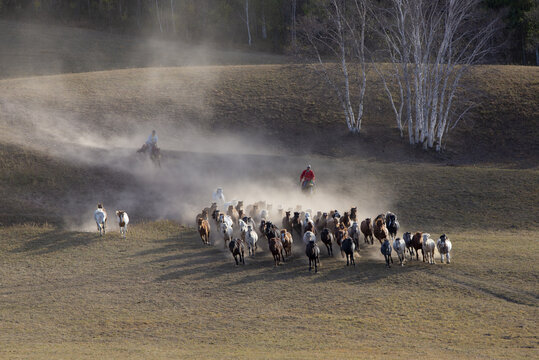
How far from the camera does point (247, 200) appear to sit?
109ft

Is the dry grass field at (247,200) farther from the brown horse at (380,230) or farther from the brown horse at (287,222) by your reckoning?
the brown horse at (287,222)

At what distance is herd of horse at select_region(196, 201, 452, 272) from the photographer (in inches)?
854

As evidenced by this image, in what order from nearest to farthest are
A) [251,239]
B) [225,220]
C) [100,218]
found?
[251,239]
[225,220]
[100,218]

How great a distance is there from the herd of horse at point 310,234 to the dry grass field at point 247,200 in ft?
2.27

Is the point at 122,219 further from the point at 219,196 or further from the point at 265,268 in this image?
the point at 265,268

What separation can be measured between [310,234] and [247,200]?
34.9ft

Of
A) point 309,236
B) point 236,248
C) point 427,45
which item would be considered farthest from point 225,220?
point 427,45

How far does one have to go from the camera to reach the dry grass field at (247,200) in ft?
52.2

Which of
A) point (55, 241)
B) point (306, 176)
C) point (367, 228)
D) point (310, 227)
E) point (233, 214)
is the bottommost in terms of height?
point (367, 228)

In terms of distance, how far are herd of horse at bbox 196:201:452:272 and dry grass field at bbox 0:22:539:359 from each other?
0.69m

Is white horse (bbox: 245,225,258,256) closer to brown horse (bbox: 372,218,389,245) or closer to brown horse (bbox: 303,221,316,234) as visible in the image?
brown horse (bbox: 303,221,316,234)

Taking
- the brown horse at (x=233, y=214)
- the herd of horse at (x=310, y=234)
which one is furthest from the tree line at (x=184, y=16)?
the herd of horse at (x=310, y=234)

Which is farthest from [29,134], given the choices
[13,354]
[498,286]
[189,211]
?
[498,286]

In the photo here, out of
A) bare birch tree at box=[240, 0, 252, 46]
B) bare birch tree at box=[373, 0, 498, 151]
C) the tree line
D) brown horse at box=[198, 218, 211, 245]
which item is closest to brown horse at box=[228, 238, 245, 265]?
brown horse at box=[198, 218, 211, 245]
